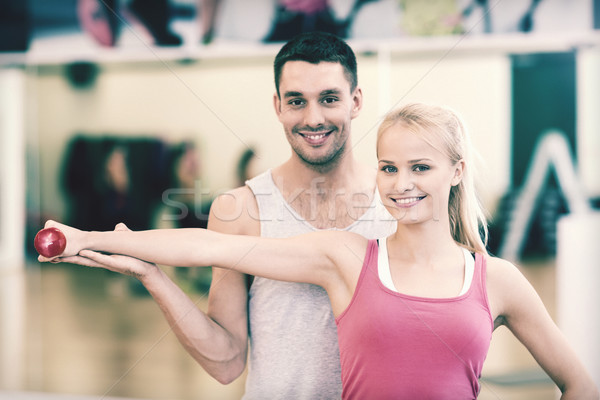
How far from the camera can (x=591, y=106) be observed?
3.06 m

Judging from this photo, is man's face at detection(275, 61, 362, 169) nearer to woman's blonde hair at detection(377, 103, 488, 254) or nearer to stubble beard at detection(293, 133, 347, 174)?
stubble beard at detection(293, 133, 347, 174)

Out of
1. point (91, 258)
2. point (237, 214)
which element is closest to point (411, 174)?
point (237, 214)

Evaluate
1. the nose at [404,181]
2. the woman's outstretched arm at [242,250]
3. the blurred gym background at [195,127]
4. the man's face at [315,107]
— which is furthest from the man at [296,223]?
the blurred gym background at [195,127]

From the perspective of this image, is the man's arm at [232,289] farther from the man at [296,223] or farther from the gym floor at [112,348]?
the gym floor at [112,348]

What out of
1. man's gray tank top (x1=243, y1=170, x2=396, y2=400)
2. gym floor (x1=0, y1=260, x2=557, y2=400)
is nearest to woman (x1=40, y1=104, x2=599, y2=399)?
man's gray tank top (x1=243, y1=170, x2=396, y2=400)

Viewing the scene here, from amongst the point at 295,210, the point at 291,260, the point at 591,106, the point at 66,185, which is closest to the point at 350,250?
the point at 291,260

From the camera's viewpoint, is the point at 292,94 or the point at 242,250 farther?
the point at 292,94

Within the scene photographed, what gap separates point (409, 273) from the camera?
1039mm

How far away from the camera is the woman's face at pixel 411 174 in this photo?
993 mm

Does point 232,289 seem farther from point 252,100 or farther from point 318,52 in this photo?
point 252,100

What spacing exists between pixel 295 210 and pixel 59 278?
11.8ft

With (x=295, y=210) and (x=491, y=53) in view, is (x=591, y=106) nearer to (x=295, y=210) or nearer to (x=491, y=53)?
(x=491, y=53)

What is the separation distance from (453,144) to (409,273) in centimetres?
25

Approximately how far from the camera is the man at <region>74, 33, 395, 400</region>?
115 cm
